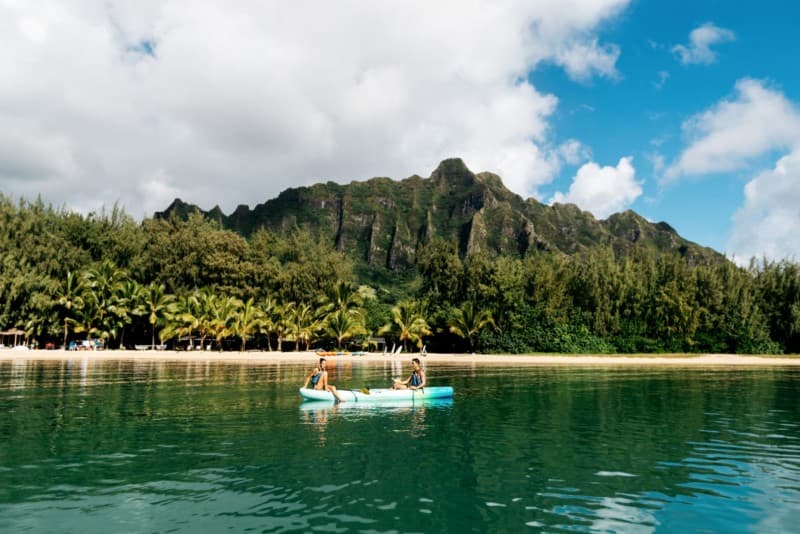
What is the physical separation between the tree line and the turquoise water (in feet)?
139

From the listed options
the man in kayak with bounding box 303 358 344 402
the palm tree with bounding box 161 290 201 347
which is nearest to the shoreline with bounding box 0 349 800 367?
the palm tree with bounding box 161 290 201 347

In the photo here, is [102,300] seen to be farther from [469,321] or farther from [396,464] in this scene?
[396,464]

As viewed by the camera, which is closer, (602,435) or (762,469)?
(762,469)

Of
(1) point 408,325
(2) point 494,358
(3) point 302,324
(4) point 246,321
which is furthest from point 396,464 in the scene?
(3) point 302,324

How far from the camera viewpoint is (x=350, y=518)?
9.52m

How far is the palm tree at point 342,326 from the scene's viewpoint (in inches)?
2827

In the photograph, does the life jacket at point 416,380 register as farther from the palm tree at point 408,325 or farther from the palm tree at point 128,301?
the palm tree at point 128,301

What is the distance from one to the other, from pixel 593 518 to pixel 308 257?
3680 inches

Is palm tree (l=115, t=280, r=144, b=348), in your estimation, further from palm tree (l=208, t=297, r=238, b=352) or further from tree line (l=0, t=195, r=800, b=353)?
palm tree (l=208, t=297, r=238, b=352)

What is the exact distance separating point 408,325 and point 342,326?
29.3 feet

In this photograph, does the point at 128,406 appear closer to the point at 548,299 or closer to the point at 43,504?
the point at 43,504

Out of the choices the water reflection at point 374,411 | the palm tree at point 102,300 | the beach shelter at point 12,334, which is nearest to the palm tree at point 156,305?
the palm tree at point 102,300

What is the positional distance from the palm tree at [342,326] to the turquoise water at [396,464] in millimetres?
46109

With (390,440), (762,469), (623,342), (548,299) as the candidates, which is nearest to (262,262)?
(548,299)
